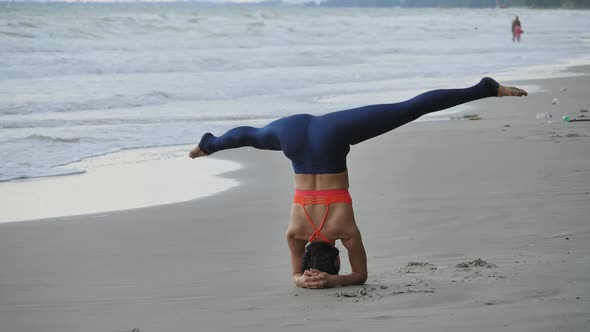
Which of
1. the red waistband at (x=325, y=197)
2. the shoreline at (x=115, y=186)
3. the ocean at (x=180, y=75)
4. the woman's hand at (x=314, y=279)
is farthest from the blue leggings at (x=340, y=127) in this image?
the ocean at (x=180, y=75)

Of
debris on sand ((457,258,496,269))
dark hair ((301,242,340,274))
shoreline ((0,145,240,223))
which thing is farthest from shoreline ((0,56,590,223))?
debris on sand ((457,258,496,269))

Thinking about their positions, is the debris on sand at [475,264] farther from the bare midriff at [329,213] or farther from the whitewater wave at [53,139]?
the whitewater wave at [53,139]

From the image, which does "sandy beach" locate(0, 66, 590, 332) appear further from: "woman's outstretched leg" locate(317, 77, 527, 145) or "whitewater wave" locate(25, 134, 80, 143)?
"whitewater wave" locate(25, 134, 80, 143)

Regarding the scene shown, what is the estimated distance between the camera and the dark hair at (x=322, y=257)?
5492mm

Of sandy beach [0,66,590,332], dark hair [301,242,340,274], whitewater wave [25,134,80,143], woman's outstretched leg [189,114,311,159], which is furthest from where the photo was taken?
whitewater wave [25,134,80,143]

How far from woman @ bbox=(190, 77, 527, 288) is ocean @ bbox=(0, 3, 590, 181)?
6.18 metres

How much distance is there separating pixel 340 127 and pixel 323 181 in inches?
13.9

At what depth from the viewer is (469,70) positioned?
28781mm

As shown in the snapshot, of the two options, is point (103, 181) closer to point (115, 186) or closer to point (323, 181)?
point (115, 186)

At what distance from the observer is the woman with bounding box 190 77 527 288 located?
5.23m

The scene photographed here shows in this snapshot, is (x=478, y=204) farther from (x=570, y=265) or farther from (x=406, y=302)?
(x=406, y=302)

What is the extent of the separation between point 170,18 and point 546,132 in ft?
149

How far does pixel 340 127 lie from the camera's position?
5250 millimetres

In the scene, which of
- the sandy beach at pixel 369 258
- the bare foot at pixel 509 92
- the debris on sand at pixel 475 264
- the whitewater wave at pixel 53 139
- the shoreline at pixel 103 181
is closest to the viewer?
the sandy beach at pixel 369 258
